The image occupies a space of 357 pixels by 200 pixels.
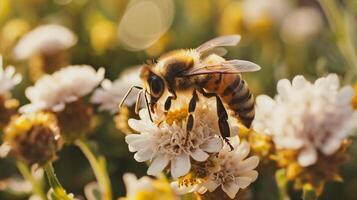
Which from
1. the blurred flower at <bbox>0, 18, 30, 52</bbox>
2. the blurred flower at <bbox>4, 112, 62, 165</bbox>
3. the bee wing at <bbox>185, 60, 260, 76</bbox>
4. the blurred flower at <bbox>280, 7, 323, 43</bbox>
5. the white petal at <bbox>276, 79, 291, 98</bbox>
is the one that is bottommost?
the blurred flower at <bbox>280, 7, 323, 43</bbox>

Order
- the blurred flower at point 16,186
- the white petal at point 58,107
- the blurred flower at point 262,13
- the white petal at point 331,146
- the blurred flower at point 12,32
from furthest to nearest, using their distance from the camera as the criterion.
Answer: the blurred flower at point 262,13 → the blurred flower at point 12,32 → the blurred flower at point 16,186 → the white petal at point 58,107 → the white petal at point 331,146

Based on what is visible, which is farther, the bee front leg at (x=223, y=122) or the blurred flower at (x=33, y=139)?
the blurred flower at (x=33, y=139)

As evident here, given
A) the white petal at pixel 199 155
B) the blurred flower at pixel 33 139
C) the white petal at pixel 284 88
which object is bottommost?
the blurred flower at pixel 33 139

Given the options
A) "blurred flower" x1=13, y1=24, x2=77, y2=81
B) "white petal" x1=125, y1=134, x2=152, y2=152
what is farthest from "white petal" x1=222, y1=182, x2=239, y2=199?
"blurred flower" x1=13, y1=24, x2=77, y2=81

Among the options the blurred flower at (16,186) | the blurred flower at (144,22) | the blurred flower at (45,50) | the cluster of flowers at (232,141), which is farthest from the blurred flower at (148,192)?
the blurred flower at (144,22)

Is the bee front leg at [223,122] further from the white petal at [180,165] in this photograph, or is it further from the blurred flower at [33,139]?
the blurred flower at [33,139]

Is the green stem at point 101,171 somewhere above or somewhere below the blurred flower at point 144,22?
above

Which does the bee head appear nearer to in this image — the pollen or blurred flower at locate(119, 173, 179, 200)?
Answer: the pollen
